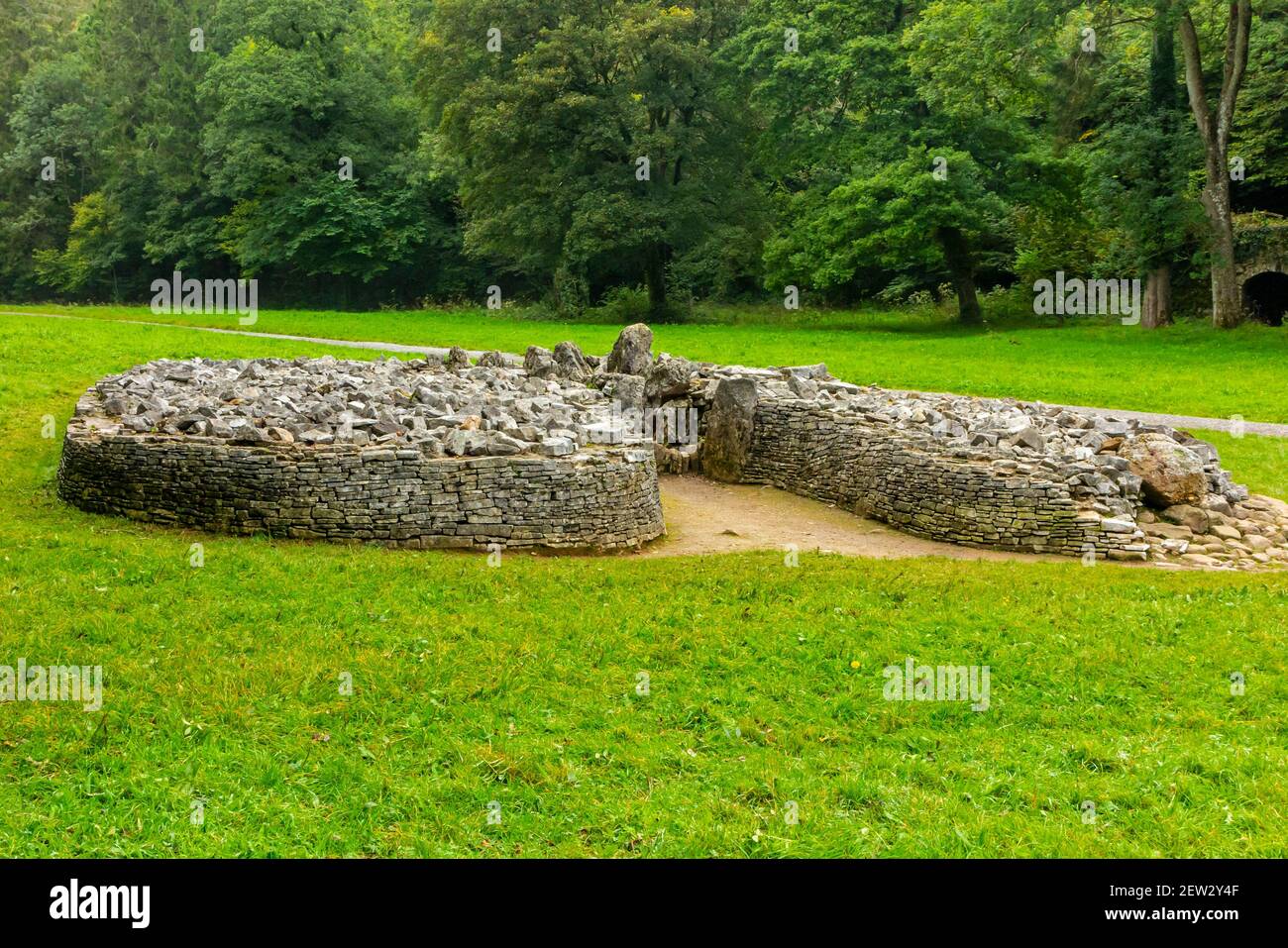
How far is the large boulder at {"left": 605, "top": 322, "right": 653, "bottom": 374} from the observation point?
1860 cm

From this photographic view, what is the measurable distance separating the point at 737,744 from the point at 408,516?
546cm

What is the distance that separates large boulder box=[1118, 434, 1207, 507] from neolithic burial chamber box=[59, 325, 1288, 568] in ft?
0.07

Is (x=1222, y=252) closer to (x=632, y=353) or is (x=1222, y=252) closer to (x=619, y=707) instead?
(x=632, y=353)

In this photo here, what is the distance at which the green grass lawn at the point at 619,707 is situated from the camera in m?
5.98

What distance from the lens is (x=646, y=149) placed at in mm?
39156

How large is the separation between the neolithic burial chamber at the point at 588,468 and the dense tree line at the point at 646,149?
19.5 metres

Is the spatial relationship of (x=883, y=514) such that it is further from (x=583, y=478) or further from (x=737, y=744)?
(x=737, y=744)

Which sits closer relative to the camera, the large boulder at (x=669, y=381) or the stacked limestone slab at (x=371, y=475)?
the stacked limestone slab at (x=371, y=475)

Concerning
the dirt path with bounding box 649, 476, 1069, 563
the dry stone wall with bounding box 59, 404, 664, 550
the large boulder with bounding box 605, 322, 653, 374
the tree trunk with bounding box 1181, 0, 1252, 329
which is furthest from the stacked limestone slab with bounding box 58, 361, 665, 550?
the tree trunk with bounding box 1181, 0, 1252, 329

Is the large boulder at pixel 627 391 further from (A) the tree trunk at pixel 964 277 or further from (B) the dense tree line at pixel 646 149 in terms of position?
(A) the tree trunk at pixel 964 277

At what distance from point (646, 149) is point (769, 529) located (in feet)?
94.2

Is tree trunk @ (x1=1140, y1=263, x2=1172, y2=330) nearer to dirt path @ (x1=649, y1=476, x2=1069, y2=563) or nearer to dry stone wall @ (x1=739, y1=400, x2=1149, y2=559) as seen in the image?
dry stone wall @ (x1=739, y1=400, x2=1149, y2=559)

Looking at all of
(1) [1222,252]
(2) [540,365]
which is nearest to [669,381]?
(2) [540,365]

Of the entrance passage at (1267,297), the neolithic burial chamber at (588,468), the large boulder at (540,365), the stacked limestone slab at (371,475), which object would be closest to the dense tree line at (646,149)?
the entrance passage at (1267,297)
